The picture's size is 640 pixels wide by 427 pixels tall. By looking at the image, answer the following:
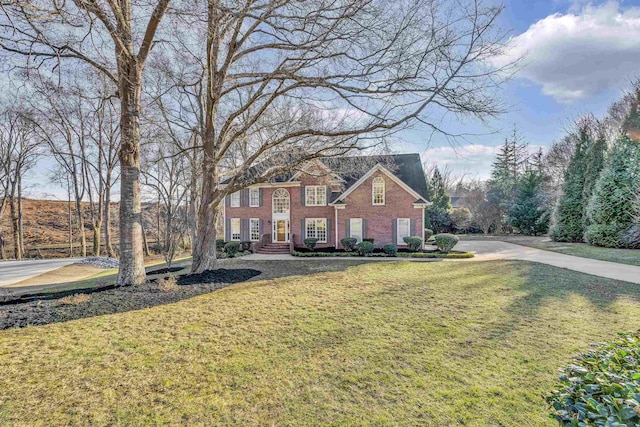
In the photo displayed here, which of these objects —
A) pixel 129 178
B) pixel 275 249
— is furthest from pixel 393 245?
pixel 129 178

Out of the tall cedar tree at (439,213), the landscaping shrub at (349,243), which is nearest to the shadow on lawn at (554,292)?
the landscaping shrub at (349,243)

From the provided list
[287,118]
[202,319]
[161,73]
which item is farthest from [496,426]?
[161,73]

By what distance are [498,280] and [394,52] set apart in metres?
7.79

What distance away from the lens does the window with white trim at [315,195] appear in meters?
20.0

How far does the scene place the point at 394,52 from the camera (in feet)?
24.7

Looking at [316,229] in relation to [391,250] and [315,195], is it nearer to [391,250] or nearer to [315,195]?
[315,195]

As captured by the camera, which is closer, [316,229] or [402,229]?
[402,229]

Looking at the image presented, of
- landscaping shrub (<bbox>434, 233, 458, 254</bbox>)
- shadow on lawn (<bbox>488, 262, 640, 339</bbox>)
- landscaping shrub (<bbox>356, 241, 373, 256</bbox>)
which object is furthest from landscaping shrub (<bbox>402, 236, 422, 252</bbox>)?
shadow on lawn (<bbox>488, 262, 640, 339</bbox>)

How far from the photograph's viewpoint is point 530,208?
1097 inches

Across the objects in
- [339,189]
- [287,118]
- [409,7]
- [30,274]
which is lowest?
[30,274]

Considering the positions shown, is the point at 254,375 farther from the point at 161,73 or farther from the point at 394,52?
the point at 161,73

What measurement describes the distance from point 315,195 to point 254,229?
5.24 meters

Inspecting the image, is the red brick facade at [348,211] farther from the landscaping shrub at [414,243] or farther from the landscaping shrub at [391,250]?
the landscaping shrub at [391,250]

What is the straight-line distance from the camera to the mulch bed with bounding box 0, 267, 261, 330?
5594 mm
